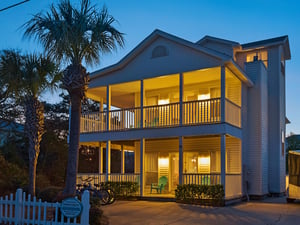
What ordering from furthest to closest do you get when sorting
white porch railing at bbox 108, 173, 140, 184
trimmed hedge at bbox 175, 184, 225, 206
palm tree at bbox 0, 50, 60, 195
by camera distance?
white porch railing at bbox 108, 173, 140, 184 → trimmed hedge at bbox 175, 184, 225, 206 → palm tree at bbox 0, 50, 60, 195

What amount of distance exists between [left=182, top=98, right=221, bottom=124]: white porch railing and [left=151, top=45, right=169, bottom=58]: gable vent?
2.59 m

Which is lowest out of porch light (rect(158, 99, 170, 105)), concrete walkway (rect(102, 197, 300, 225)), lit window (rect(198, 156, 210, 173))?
concrete walkway (rect(102, 197, 300, 225))

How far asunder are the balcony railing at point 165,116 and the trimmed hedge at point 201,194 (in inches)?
107

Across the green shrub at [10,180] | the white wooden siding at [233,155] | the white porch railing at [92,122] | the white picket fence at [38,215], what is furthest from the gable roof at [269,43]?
the white picket fence at [38,215]

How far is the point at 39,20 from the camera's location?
11031 millimetres

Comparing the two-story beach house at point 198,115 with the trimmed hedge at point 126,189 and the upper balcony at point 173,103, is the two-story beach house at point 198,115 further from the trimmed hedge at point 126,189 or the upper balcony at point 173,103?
the trimmed hedge at point 126,189

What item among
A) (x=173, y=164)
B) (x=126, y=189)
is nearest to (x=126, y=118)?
(x=126, y=189)

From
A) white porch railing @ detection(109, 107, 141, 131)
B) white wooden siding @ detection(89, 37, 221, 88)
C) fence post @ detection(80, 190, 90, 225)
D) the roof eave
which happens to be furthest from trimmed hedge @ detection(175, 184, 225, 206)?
fence post @ detection(80, 190, 90, 225)

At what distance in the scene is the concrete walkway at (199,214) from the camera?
1108cm

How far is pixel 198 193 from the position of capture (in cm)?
1520

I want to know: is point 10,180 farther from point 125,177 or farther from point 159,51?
point 159,51

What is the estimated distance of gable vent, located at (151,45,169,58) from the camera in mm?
17772

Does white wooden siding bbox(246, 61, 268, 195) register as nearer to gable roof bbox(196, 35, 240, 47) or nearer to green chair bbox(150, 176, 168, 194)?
gable roof bbox(196, 35, 240, 47)

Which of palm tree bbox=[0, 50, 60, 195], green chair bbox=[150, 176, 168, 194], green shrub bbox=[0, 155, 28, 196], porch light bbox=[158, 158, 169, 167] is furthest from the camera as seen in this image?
porch light bbox=[158, 158, 169, 167]
